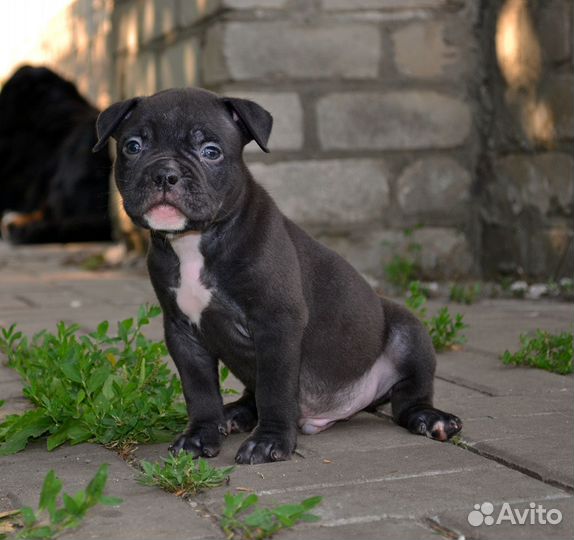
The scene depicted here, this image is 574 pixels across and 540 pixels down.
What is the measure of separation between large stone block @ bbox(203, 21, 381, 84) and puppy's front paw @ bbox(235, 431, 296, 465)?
3621 millimetres

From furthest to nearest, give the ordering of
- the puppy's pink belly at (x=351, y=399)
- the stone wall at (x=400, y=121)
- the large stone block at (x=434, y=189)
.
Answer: the large stone block at (x=434, y=189) → the stone wall at (x=400, y=121) → the puppy's pink belly at (x=351, y=399)

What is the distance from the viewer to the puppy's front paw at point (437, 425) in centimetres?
309

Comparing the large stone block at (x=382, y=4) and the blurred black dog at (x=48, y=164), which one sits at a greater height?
the large stone block at (x=382, y=4)

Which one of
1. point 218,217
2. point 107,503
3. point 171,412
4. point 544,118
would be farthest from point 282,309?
point 544,118

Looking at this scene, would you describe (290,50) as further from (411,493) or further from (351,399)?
(411,493)

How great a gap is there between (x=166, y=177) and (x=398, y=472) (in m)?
1.00

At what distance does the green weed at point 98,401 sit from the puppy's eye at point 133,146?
2.21 ft

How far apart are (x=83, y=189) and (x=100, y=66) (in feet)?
14.8

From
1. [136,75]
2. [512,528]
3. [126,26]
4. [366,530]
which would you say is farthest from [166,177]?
[126,26]

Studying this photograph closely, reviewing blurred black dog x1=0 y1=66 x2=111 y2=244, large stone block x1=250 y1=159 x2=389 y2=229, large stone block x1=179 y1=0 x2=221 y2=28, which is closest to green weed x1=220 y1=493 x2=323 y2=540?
large stone block x1=250 y1=159 x2=389 y2=229

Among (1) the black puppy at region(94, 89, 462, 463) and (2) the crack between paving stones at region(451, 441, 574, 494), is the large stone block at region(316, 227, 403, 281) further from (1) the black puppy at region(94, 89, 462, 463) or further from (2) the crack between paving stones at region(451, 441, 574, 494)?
(2) the crack between paving stones at region(451, 441, 574, 494)

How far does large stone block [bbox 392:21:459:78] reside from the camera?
20.8ft

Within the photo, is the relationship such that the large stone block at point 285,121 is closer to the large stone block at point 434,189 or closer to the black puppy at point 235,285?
the large stone block at point 434,189

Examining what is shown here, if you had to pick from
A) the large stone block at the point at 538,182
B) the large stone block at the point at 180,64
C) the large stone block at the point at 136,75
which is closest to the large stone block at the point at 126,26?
the large stone block at the point at 136,75
